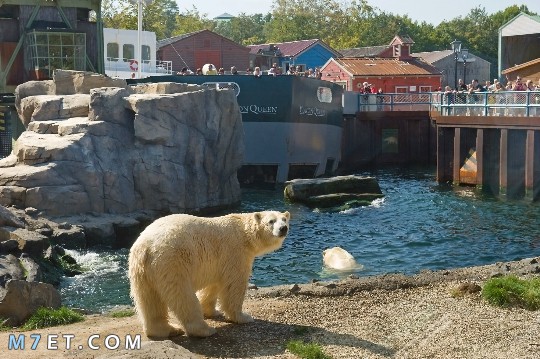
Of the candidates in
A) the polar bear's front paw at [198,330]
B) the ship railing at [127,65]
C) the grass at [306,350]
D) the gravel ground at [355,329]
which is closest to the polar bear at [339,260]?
the gravel ground at [355,329]

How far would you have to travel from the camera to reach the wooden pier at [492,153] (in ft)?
95.7

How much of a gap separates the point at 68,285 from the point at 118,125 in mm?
8728

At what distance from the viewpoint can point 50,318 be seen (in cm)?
1043

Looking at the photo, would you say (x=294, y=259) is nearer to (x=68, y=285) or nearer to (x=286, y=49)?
(x=68, y=285)

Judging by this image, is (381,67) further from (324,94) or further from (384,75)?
(324,94)

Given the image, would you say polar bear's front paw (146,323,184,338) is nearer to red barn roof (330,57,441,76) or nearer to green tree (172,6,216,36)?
red barn roof (330,57,441,76)

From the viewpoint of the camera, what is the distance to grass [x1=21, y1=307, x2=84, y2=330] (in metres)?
10.4

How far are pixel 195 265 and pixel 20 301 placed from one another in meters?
3.03

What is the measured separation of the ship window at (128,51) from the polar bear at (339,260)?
91.1 feet

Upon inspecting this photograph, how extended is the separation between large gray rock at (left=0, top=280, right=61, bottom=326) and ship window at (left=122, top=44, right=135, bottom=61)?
3401 cm

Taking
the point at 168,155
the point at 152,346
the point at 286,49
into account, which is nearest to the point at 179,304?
the point at 152,346

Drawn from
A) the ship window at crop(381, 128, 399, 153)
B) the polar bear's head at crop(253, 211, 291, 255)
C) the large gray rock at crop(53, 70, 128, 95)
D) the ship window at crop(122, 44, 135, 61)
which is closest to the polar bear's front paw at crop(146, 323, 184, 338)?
the polar bear's head at crop(253, 211, 291, 255)

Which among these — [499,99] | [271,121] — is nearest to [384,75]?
[271,121]

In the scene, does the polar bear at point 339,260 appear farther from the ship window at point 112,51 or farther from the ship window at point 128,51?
the ship window at point 128,51
